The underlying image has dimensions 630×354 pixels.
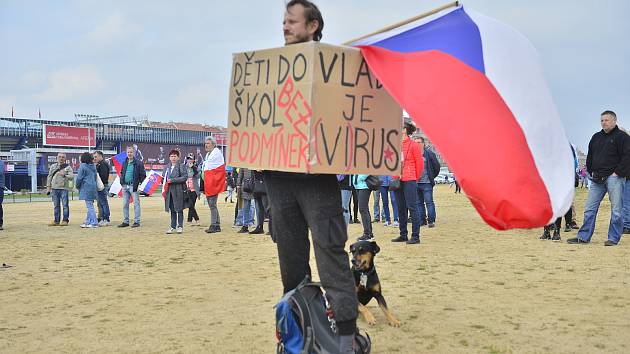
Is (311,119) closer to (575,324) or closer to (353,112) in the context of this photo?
(353,112)

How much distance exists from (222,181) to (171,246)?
9.58 ft

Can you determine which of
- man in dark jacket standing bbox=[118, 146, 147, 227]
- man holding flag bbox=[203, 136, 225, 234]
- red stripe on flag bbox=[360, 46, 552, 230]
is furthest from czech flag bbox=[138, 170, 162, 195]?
red stripe on flag bbox=[360, 46, 552, 230]

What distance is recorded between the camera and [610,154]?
936cm

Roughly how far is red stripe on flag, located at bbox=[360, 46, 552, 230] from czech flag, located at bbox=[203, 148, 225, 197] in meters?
9.94

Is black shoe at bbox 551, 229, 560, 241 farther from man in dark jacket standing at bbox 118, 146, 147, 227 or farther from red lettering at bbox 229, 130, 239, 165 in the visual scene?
man in dark jacket standing at bbox 118, 146, 147, 227

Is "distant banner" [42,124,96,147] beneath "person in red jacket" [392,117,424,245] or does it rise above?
above

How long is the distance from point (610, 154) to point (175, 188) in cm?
846

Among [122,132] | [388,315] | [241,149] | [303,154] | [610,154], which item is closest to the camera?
[303,154]

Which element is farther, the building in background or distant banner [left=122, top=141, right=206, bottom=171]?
distant banner [left=122, top=141, right=206, bottom=171]

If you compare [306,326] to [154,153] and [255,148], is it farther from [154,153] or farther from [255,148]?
[154,153]

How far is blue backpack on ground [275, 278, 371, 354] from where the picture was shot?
11.2 feet

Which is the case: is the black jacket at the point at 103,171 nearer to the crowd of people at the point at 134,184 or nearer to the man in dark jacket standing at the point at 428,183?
the crowd of people at the point at 134,184

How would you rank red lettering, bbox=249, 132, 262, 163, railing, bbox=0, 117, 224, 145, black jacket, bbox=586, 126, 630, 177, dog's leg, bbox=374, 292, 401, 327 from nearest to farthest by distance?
1. red lettering, bbox=249, 132, 262, 163
2. dog's leg, bbox=374, 292, 401, 327
3. black jacket, bbox=586, 126, 630, 177
4. railing, bbox=0, 117, 224, 145

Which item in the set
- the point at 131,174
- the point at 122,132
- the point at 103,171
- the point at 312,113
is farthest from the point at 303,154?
the point at 122,132
